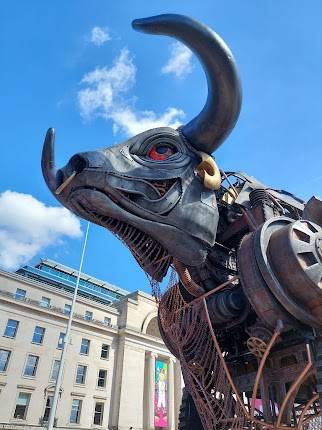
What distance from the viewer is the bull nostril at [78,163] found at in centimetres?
418

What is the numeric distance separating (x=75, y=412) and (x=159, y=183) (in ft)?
126

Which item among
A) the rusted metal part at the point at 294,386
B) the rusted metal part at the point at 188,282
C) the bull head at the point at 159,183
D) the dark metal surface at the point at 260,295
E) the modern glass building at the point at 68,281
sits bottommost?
the rusted metal part at the point at 294,386

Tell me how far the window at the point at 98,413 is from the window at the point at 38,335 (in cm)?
896

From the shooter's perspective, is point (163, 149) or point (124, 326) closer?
point (163, 149)

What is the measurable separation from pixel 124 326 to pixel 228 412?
4156cm

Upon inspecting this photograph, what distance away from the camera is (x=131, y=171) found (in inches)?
172

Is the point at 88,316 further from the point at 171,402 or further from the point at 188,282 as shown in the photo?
the point at 188,282

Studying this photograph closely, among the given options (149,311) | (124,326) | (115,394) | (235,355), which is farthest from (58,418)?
(235,355)

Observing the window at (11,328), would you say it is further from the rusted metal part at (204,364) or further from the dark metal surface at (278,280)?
the dark metal surface at (278,280)

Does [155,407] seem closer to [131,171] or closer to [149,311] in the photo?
[149,311]

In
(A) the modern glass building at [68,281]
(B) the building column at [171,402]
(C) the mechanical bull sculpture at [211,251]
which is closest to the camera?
(C) the mechanical bull sculpture at [211,251]

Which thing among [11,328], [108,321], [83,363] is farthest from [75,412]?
[108,321]

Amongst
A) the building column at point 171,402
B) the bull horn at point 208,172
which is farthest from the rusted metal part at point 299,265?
the building column at point 171,402

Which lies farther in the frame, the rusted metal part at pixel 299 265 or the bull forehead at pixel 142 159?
the bull forehead at pixel 142 159
